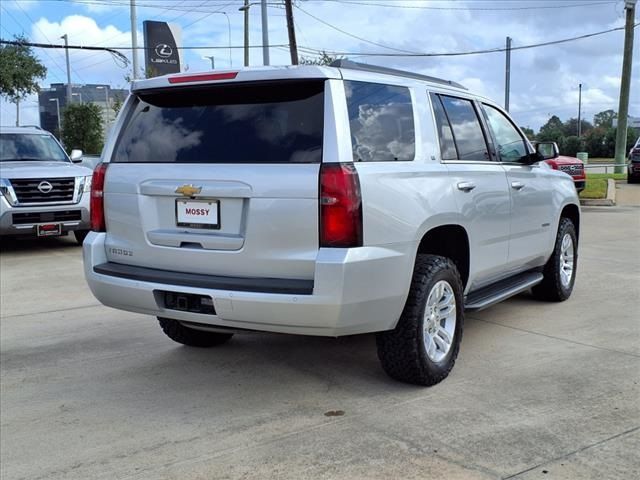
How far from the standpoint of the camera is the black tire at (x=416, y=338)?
12.8 feet

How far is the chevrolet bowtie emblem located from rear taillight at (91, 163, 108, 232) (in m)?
0.73

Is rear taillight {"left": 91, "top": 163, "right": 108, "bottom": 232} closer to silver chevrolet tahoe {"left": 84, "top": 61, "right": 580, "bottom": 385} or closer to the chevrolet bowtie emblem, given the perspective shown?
silver chevrolet tahoe {"left": 84, "top": 61, "right": 580, "bottom": 385}

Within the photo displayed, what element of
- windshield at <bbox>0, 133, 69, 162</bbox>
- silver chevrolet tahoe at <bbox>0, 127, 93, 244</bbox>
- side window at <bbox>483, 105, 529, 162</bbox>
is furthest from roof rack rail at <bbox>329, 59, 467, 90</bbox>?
windshield at <bbox>0, 133, 69, 162</bbox>

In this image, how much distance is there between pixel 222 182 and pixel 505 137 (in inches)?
111

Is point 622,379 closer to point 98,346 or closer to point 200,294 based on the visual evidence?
point 200,294

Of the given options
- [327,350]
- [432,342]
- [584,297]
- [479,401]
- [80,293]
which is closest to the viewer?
[479,401]

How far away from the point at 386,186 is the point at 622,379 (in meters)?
2.08

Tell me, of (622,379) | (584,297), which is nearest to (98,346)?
(622,379)

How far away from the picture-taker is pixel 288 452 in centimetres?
336

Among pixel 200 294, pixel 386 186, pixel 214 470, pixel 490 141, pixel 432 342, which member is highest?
pixel 490 141

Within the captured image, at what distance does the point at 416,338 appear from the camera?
12.9ft

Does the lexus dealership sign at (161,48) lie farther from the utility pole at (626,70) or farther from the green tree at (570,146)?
the green tree at (570,146)

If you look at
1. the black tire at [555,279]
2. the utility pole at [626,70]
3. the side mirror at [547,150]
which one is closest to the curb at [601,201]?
the utility pole at [626,70]

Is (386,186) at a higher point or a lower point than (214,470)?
higher
